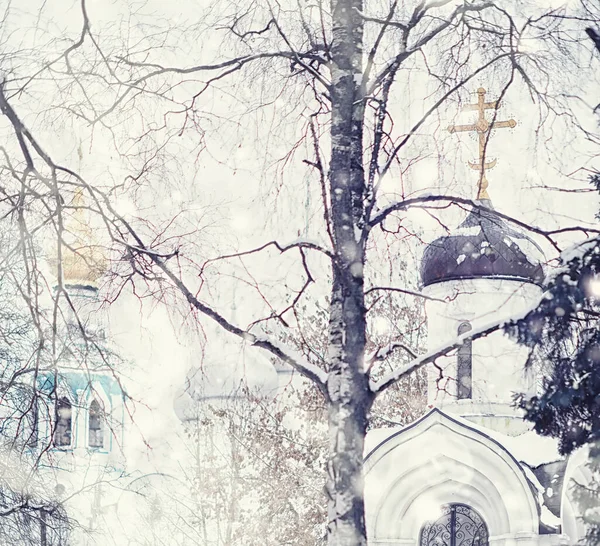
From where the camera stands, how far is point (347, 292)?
691cm

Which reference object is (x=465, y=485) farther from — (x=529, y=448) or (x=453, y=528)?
(x=529, y=448)

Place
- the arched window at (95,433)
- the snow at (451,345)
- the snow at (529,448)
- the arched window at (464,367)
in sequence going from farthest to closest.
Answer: the arched window at (95,433), the arched window at (464,367), the snow at (529,448), the snow at (451,345)

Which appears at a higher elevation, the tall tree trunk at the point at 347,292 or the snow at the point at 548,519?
the tall tree trunk at the point at 347,292

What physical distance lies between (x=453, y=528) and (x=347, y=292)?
10203 mm

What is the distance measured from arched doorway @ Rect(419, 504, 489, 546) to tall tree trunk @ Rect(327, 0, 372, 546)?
9879mm

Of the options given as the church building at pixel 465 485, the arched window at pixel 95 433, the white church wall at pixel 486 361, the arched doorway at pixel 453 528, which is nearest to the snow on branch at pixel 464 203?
the church building at pixel 465 485

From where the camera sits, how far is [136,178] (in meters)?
7.21

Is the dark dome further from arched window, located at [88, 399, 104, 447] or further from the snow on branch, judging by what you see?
arched window, located at [88, 399, 104, 447]

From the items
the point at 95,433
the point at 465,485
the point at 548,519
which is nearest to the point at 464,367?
the point at 465,485

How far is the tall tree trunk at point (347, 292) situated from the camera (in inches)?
261

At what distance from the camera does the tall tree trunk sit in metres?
6.63

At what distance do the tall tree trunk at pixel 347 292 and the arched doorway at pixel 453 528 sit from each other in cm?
988

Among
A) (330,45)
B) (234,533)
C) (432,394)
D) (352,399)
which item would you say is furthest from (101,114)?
(234,533)

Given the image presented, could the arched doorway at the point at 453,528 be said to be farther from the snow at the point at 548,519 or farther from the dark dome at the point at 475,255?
the dark dome at the point at 475,255
